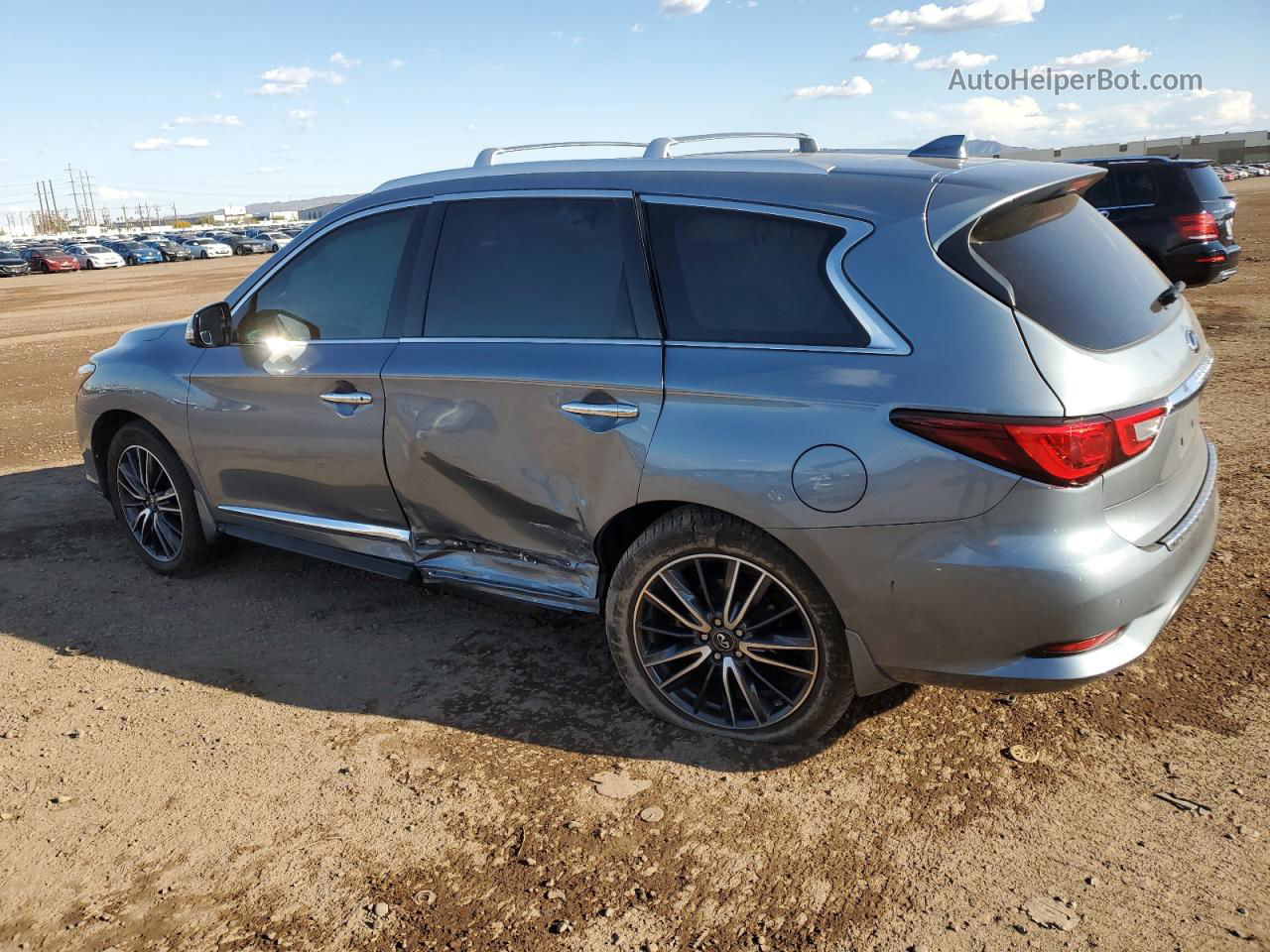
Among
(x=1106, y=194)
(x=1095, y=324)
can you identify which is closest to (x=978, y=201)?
(x=1095, y=324)

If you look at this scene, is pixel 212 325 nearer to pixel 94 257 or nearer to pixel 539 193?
pixel 539 193

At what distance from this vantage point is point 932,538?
2818 millimetres

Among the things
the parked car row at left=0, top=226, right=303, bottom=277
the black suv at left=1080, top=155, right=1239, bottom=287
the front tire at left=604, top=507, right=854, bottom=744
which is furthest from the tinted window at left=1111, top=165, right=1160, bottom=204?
the parked car row at left=0, top=226, right=303, bottom=277

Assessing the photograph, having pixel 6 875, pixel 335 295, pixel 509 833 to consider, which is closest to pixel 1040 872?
pixel 509 833

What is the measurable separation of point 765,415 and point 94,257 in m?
58.3

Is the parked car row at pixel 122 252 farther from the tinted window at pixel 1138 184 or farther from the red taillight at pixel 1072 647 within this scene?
the red taillight at pixel 1072 647

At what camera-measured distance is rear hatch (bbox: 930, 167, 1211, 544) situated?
2.78m

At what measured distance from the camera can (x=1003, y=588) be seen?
9.06 feet

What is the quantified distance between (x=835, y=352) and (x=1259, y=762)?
5.98 feet

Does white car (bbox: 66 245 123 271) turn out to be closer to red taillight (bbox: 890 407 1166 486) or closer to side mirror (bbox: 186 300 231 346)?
side mirror (bbox: 186 300 231 346)

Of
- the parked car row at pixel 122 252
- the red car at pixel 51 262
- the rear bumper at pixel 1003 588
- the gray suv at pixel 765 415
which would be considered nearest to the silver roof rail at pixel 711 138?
the gray suv at pixel 765 415

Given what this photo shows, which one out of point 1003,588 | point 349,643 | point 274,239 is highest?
point 1003,588

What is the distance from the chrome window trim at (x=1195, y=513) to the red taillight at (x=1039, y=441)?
400mm

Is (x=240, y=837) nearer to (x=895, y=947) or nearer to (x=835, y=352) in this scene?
(x=895, y=947)
